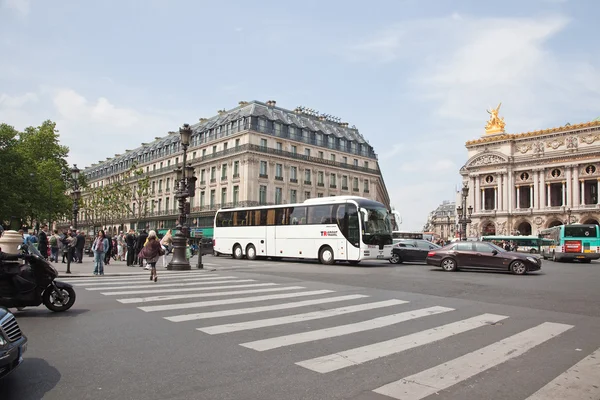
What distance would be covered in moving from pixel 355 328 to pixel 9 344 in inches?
188

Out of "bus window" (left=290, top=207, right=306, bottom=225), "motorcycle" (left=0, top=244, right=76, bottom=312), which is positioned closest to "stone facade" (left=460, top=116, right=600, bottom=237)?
"bus window" (left=290, top=207, right=306, bottom=225)

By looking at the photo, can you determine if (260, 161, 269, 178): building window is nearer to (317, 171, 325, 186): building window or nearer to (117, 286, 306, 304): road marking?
(317, 171, 325, 186): building window

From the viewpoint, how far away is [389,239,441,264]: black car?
26.2m

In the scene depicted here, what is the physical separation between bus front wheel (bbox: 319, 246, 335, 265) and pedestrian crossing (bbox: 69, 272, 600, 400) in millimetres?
11197

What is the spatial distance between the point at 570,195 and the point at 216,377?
269ft

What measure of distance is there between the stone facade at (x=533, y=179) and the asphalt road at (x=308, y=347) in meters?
70.8

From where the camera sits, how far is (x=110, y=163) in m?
92.6

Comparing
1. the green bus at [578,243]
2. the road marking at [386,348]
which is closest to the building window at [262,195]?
the green bus at [578,243]

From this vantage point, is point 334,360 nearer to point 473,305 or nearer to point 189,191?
point 473,305

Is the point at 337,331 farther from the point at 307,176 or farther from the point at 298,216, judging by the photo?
the point at 307,176

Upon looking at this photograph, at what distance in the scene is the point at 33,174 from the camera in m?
46.2

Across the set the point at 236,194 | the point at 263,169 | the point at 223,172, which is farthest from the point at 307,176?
the point at 223,172

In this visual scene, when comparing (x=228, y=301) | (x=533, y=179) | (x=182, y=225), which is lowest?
(x=228, y=301)

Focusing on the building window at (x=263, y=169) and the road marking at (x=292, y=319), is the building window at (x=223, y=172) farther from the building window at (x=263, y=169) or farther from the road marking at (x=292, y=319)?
the road marking at (x=292, y=319)
